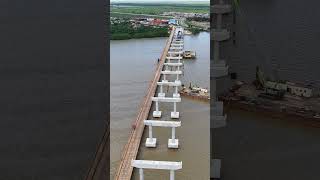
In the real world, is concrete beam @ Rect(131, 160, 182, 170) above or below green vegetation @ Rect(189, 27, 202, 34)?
below

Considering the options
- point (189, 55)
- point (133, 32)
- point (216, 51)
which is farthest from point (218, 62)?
point (133, 32)

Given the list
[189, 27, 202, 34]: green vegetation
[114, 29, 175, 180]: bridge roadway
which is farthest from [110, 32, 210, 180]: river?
[189, 27, 202, 34]: green vegetation

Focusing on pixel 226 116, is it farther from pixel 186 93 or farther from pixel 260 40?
pixel 186 93

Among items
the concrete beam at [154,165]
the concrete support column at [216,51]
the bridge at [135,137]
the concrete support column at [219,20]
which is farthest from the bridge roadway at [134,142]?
the concrete support column at [219,20]

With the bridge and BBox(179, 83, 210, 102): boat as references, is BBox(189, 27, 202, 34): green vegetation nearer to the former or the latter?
the bridge

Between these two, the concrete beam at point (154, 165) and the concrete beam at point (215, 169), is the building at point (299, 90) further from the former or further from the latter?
the concrete beam at point (154, 165)

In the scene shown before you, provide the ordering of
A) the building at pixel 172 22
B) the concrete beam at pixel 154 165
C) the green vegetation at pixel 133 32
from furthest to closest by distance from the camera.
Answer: the building at pixel 172 22, the green vegetation at pixel 133 32, the concrete beam at pixel 154 165
